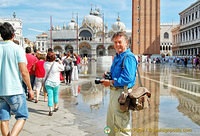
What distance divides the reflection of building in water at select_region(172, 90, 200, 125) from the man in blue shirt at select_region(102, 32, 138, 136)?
97.1 inches

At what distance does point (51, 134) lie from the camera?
11.8 feet

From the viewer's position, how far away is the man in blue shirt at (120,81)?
2.42 meters

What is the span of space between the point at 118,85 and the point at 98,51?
7540 cm

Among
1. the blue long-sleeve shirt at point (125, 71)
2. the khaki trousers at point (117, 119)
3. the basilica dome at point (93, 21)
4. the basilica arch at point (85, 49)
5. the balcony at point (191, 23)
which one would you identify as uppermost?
the basilica dome at point (93, 21)

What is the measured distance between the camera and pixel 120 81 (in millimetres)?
2404

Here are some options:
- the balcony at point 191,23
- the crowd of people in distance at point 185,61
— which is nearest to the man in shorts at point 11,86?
the crowd of people in distance at point 185,61

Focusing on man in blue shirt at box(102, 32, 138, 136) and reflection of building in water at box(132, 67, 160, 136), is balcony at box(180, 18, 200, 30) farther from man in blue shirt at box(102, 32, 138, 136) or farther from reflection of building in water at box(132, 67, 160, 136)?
man in blue shirt at box(102, 32, 138, 136)

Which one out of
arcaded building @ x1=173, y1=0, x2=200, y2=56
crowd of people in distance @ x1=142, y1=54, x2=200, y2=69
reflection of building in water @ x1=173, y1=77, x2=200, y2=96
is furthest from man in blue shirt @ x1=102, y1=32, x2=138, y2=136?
arcaded building @ x1=173, y1=0, x2=200, y2=56

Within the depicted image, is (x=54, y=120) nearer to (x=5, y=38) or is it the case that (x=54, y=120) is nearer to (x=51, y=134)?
(x=51, y=134)

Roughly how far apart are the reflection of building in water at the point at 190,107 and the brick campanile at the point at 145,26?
44294 millimetres

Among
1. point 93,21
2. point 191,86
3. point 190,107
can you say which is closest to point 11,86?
point 190,107

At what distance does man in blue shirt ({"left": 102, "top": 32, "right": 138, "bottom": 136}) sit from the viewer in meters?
2.42

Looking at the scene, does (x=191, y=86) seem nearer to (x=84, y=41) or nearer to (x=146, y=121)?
(x=146, y=121)

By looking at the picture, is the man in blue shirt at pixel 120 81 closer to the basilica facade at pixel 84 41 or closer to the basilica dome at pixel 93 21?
the basilica facade at pixel 84 41
